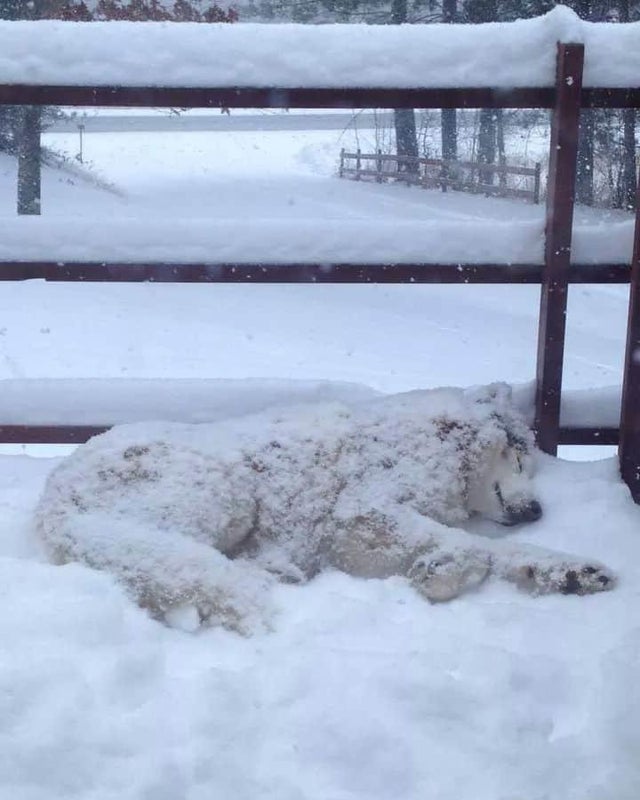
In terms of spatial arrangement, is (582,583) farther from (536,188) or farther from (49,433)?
(536,188)

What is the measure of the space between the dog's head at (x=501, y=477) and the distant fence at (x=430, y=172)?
9793 mm

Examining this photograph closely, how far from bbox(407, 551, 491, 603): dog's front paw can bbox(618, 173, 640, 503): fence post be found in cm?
88

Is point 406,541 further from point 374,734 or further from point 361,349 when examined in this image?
point 361,349

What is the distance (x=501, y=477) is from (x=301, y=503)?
0.69 metres

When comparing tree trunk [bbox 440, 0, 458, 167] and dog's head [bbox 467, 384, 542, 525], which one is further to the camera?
tree trunk [bbox 440, 0, 458, 167]

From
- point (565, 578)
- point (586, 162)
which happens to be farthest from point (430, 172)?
point (565, 578)

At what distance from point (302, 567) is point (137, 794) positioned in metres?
1.15

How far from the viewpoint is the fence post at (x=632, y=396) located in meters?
3.43

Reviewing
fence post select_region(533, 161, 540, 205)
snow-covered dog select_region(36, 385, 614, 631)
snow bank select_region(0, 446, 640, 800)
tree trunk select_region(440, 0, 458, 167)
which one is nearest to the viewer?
snow bank select_region(0, 446, 640, 800)

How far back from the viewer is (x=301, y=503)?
306 centimetres

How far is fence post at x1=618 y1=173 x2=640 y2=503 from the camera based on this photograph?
3432 millimetres

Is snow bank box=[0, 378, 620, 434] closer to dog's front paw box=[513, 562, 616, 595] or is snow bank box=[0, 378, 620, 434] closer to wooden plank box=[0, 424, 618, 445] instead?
wooden plank box=[0, 424, 618, 445]

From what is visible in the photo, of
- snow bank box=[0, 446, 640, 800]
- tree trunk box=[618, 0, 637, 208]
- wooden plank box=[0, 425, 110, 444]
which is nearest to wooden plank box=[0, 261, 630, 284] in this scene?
wooden plank box=[0, 425, 110, 444]

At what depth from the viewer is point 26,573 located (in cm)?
270
